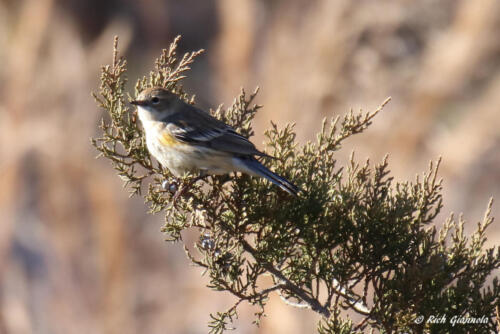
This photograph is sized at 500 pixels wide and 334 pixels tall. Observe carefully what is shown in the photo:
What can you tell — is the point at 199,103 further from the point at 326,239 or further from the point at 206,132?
the point at 326,239

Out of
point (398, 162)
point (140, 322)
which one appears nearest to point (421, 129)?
point (398, 162)

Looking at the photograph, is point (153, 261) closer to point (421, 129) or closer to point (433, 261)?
point (421, 129)

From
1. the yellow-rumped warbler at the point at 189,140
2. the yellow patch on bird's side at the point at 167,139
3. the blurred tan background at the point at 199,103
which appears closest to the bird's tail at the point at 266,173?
the yellow-rumped warbler at the point at 189,140

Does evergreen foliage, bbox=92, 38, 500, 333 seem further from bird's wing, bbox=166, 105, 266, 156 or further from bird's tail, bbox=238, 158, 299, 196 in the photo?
bird's wing, bbox=166, 105, 266, 156

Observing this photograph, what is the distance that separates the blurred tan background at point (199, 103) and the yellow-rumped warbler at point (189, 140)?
6334 mm

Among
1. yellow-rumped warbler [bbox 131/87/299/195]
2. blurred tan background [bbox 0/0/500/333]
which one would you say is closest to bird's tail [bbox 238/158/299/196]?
yellow-rumped warbler [bbox 131/87/299/195]

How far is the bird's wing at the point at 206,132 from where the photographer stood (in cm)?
350

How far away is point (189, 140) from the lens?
12.3 ft

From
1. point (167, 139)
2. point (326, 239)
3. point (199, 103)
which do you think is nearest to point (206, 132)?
point (167, 139)

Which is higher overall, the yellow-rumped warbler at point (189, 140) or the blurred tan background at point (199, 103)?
the blurred tan background at point (199, 103)

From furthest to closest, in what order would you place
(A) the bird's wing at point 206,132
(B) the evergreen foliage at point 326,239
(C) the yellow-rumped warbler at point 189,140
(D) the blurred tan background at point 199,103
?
(D) the blurred tan background at point 199,103 → (A) the bird's wing at point 206,132 → (C) the yellow-rumped warbler at point 189,140 → (B) the evergreen foliage at point 326,239

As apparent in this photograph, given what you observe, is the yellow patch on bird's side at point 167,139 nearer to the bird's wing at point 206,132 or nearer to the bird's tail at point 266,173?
the bird's wing at point 206,132

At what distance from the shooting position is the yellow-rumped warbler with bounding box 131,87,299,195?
337 cm

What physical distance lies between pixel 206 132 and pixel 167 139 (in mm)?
296
